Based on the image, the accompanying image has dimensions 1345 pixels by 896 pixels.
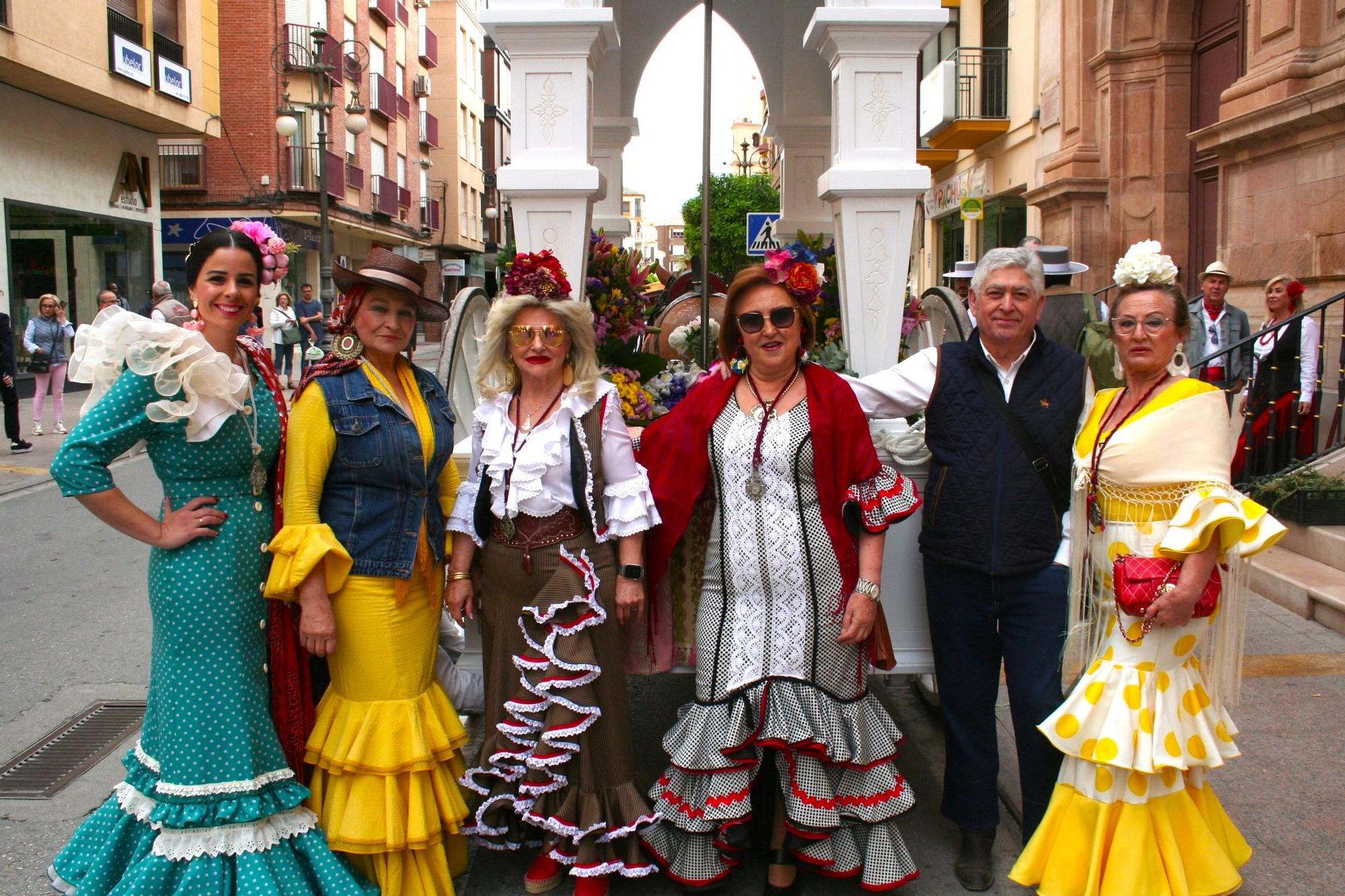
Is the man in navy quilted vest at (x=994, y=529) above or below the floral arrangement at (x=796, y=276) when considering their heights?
below

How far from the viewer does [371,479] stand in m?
3.08

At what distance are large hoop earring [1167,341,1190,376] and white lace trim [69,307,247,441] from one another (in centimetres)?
256

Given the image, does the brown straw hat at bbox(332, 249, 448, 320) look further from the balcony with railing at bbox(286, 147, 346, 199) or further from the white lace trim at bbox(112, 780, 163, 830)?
the balcony with railing at bbox(286, 147, 346, 199)

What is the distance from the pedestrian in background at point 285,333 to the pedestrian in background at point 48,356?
468cm

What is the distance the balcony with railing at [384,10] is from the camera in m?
34.5

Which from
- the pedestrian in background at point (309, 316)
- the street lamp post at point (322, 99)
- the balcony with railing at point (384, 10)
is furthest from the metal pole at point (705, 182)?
the balcony with railing at point (384, 10)

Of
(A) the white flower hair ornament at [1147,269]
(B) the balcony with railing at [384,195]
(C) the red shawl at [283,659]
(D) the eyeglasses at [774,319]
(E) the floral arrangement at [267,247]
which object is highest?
(B) the balcony with railing at [384,195]

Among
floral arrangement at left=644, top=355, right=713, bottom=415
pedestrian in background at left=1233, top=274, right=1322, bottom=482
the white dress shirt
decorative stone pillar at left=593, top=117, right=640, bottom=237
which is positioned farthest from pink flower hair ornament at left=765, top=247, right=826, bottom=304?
pedestrian in background at left=1233, top=274, right=1322, bottom=482

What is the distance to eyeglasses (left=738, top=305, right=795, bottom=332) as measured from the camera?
3264 mm

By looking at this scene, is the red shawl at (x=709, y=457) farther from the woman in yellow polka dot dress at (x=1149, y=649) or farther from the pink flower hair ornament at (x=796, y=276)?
the woman in yellow polka dot dress at (x=1149, y=649)

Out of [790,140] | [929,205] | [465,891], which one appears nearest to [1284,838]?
[465,891]

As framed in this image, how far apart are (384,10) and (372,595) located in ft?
121

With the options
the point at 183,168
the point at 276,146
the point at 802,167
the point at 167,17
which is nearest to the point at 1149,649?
the point at 802,167

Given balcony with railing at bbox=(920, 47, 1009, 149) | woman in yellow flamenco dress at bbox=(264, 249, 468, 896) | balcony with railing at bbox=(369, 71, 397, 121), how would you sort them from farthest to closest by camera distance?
balcony with railing at bbox=(369, 71, 397, 121) → balcony with railing at bbox=(920, 47, 1009, 149) → woman in yellow flamenco dress at bbox=(264, 249, 468, 896)
